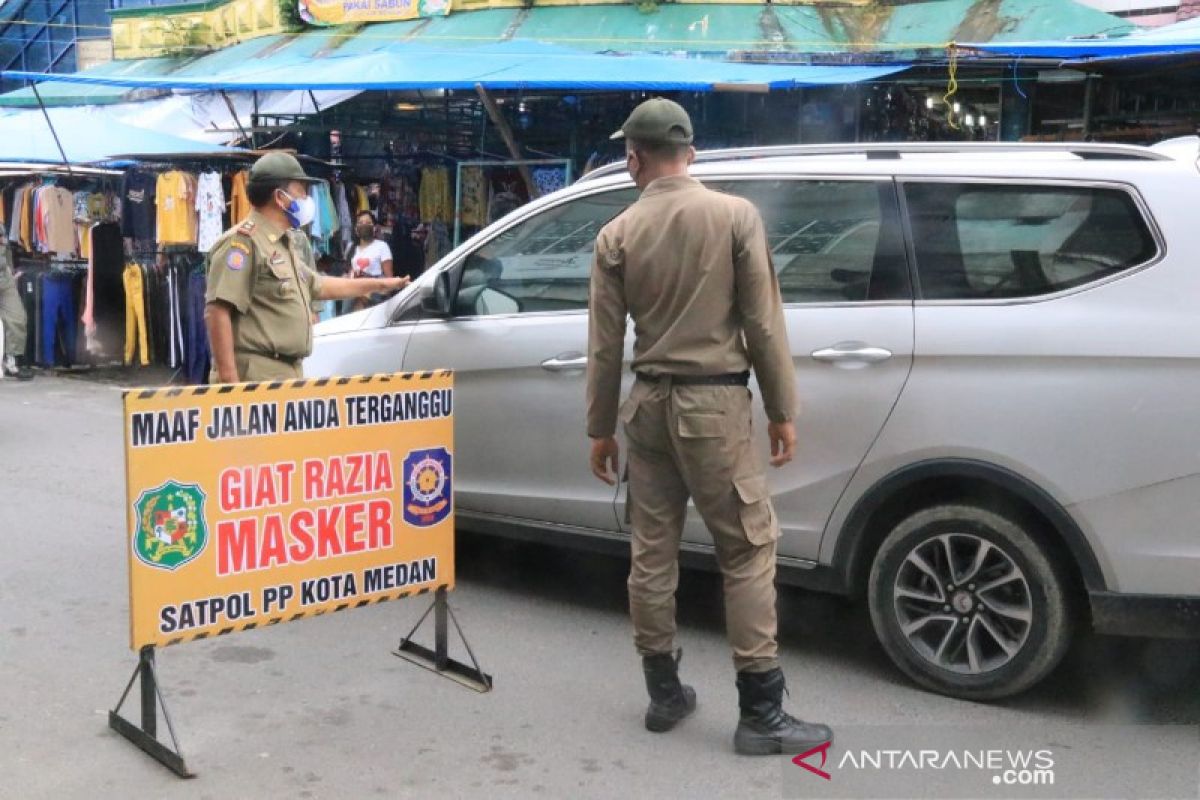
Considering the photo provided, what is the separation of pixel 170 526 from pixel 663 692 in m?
1.69

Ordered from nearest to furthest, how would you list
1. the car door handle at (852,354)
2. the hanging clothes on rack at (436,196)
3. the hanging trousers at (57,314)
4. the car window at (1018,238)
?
the car window at (1018,238), the car door handle at (852,354), the hanging clothes on rack at (436,196), the hanging trousers at (57,314)

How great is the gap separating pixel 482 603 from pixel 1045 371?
2704mm

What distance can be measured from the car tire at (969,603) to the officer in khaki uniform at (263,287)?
2.45 m

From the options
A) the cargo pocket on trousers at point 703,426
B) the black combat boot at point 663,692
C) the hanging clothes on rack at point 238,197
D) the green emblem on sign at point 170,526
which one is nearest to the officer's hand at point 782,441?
the cargo pocket on trousers at point 703,426

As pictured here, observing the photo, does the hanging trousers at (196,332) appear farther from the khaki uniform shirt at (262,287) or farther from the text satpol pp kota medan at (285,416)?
the text satpol pp kota medan at (285,416)

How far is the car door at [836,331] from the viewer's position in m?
4.48

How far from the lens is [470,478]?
5621mm

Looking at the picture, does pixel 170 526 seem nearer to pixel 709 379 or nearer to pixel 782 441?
pixel 709 379

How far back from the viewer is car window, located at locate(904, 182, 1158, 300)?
4211mm

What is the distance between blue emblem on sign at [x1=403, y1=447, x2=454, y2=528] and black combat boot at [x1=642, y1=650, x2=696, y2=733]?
0.96m

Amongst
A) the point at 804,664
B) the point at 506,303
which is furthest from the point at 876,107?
the point at 804,664

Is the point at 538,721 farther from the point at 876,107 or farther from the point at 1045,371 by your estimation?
the point at 876,107

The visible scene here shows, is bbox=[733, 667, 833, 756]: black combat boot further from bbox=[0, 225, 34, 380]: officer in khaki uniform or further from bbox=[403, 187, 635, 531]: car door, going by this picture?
bbox=[0, 225, 34, 380]: officer in khaki uniform

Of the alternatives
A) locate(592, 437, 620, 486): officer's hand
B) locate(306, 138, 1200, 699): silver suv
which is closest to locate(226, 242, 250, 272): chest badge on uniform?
locate(306, 138, 1200, 699): silver suv
